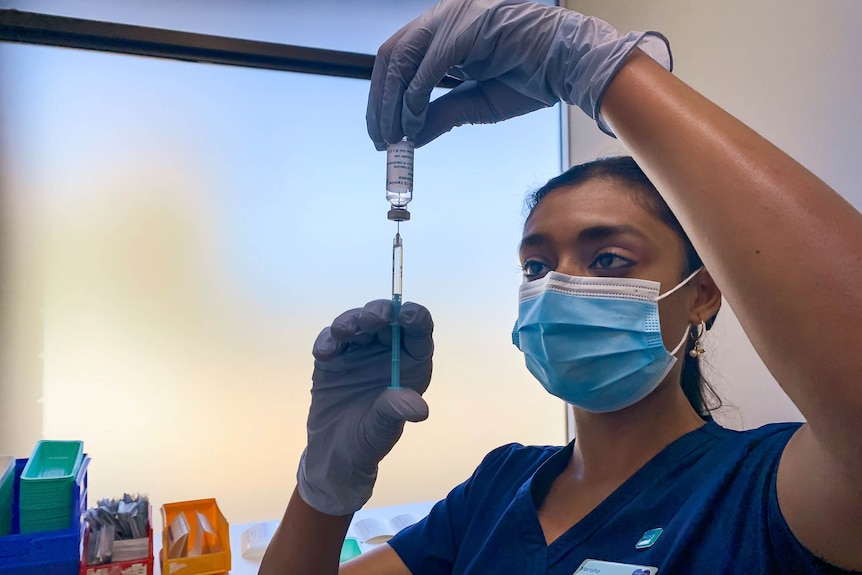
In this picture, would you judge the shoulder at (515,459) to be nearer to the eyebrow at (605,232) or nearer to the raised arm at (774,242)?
the eyebrow at (605,232)

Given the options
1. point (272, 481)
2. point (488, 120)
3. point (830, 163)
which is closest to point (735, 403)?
point (830, 163)

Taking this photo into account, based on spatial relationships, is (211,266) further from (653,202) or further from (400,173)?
(653,202)

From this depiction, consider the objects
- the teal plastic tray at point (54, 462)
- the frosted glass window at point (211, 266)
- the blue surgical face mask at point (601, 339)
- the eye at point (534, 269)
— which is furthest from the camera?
the frosted glass window at point (211, 266)

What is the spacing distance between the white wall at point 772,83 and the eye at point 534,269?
1.97ft

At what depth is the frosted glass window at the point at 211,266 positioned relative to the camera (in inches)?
64.9

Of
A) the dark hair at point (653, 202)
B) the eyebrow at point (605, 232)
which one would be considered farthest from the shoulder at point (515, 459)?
the eyebrow at point (605, 232)

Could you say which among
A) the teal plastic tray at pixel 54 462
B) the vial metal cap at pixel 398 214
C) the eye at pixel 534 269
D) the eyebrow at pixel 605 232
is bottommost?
the teal plastic tray at pixel 54 462

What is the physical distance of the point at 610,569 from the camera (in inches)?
32.4

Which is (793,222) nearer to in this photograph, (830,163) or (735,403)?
(830,163)

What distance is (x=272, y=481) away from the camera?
6.00 feet

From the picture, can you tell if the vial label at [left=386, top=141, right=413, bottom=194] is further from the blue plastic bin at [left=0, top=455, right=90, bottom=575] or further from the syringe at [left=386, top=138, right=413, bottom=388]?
the blue plastic bin at [left=0, top=455, right=90, bottom=575]

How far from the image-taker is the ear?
1.02 metres

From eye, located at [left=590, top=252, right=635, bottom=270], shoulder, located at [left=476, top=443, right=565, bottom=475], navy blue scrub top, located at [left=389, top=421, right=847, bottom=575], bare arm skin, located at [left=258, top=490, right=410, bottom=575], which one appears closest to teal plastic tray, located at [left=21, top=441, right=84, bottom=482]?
bare arm skin, located at [left=258, top=490, right=410, bottom=575]

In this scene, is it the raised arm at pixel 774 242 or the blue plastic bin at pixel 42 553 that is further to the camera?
the blue plastic bin at pixel 42 553
